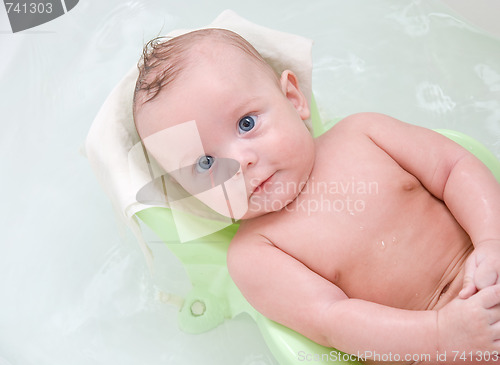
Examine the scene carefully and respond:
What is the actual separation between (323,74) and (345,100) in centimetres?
10

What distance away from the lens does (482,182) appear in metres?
0.92

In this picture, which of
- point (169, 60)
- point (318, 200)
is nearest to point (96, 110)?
point (169, 60)

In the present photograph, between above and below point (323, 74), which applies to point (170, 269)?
below

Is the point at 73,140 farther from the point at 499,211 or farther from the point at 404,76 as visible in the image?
the point at 499,211

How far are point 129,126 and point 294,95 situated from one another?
0.99 feet

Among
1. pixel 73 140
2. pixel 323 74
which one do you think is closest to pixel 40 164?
pixel 73 140

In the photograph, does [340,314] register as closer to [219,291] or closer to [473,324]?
[473,324]

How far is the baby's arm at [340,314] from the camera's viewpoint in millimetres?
769

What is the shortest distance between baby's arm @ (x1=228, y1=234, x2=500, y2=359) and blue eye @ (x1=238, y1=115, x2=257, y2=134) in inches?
7.1

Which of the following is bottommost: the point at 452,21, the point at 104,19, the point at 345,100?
the point at 345,100

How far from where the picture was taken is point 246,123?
0.93 m

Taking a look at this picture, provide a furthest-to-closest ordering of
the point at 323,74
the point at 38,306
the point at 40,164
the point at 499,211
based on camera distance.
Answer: the point at 323,74 < the point at 40,164 < the point at 38,306 < the point at 499,211

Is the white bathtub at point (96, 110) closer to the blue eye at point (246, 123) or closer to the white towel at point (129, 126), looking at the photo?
the white towel at point (129, 126)
